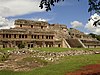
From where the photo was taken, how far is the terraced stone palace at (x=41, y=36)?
73.1 meters

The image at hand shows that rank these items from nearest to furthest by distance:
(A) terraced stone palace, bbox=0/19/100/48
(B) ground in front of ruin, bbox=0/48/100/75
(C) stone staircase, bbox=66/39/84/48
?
(B) ground in front of ruin, bbox=0/48/100/75 → (A) terraced stone palace, bbox=0/19/100/48 → (C) stone staircase, bbox=66/39/84/48

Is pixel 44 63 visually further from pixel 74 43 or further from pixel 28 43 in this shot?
pixel 74 43

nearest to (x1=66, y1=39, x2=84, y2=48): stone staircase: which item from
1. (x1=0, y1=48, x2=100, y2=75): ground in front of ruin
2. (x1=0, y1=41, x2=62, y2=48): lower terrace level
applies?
(x1=0, y1=41, x2=62, y2=48): lower terrace level

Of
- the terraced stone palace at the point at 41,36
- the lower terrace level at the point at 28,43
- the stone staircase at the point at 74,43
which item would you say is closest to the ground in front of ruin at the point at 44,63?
the lower terrace level at the point at 28,43

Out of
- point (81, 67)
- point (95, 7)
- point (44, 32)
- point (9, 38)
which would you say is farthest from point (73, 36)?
point (95, 7)

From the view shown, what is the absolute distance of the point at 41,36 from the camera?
7894 centimetres

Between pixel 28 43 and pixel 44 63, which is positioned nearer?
pixel 44 63

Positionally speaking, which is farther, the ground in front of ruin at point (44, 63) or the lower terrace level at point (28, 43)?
the lower terrace level at point (28, 43)

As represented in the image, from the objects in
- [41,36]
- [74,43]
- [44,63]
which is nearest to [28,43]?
[41,36]

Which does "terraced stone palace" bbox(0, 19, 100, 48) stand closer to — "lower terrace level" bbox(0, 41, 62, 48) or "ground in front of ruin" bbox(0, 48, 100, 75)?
"lower terrace level" bbox(0, 41, 62, 48)

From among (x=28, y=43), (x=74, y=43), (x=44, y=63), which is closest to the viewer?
(x=44, y=63)

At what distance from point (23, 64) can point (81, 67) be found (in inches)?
343

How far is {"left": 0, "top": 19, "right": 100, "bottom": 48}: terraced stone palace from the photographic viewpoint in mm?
73125

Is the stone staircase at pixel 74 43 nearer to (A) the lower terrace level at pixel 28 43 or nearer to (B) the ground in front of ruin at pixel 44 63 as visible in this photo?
(A) the lower terrace level at pixel 28 43
